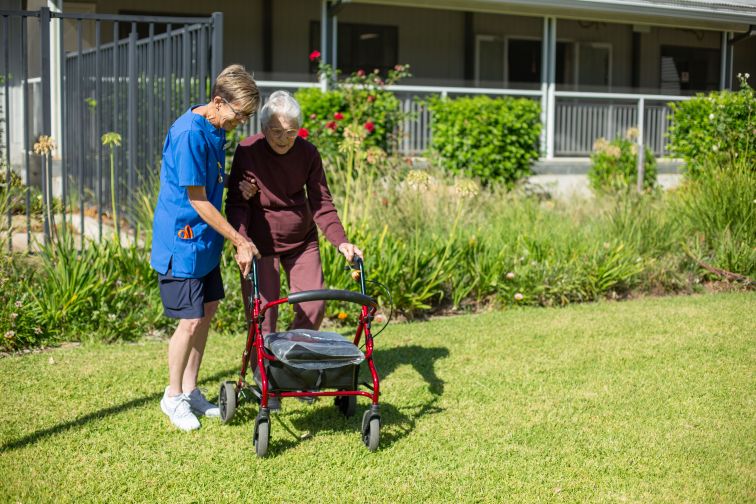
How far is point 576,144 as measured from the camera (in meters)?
17.4

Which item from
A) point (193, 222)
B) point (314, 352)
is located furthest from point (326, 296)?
point (193, 222)

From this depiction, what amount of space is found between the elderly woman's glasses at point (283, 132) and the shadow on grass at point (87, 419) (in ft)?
5.57

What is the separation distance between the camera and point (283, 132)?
188 inches

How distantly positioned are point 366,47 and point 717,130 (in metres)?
7.98

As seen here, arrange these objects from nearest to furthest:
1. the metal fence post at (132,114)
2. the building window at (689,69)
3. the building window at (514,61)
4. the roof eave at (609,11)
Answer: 1. the metal fence post at (132,114)
2. the roof eave at (609,11)
3. the building window at (514,61)
4. the building window at (689,69)

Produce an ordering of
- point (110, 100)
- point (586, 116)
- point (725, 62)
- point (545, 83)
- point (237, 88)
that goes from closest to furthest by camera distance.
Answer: point (237, 88)
point (110, 100)
point (545, 83)
point (586, 116)
point (725, 62)

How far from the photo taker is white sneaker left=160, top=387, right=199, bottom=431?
15.8ft

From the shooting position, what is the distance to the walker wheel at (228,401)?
15.8ft

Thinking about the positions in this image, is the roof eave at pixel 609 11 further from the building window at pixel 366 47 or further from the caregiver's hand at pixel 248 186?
the caregiver's hand at pixel 248 186

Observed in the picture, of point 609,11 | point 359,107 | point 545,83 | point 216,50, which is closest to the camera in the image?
point 216,50

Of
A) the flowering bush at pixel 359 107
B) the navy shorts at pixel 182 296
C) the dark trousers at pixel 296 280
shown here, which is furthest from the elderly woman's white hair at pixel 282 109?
the flowering bush at pixel 359 107

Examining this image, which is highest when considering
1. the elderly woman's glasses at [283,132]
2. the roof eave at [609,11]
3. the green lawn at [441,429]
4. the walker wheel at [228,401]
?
the roof eave at [609,11]

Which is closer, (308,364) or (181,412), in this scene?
(308,364)

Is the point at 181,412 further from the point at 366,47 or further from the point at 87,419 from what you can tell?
the point at 366,47
